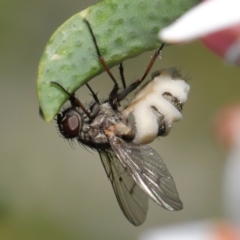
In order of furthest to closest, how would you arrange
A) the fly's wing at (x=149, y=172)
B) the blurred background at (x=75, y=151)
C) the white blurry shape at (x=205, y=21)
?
the blurred background at (x=75, y=151)
the fly's wing at (x=149, y=172)
the white blurry shape at (x=205, y=21)

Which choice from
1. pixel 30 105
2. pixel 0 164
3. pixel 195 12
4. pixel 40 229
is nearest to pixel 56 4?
pixel 30 105

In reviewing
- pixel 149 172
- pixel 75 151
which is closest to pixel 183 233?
pixel 149 172

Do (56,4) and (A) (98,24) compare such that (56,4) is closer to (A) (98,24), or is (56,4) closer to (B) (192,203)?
(B) (192,203)

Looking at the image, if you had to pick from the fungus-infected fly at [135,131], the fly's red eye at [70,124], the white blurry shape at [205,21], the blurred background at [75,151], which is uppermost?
the blurred background at [75,151]

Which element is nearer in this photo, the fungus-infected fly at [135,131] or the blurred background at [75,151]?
the fungus-infected fly at [135,131]

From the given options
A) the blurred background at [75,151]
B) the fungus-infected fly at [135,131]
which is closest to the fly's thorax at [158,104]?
the fungus-infected fly at [135,131]

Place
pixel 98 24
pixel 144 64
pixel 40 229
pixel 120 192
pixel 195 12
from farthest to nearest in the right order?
1. pixel 144 64
2. pixel 40 229
3. pixel 120 192
4. pixel 98 24
5. pixel 195 12

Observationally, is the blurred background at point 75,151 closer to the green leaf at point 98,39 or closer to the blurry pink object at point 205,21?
the green leaf at point 98,39
